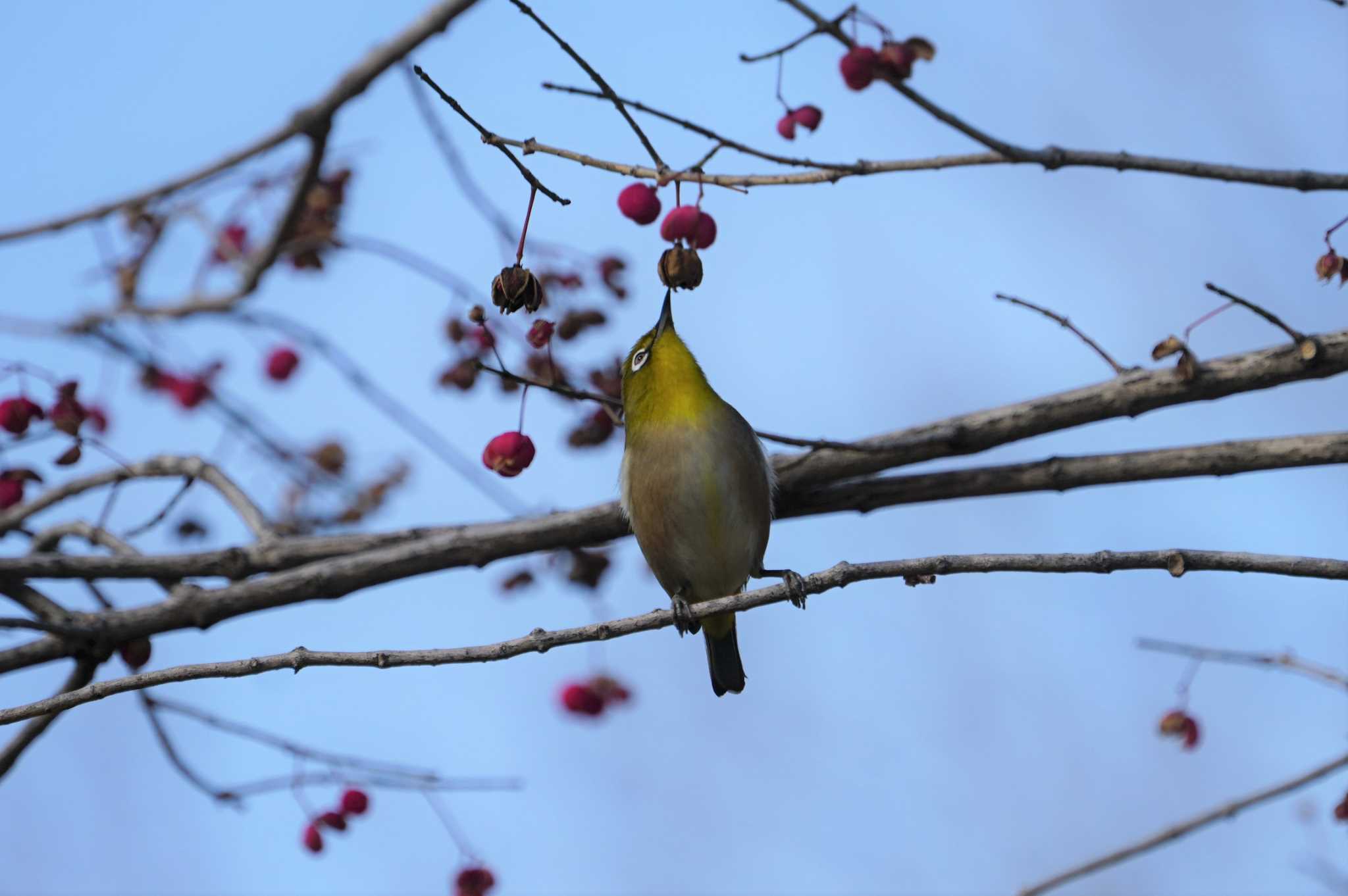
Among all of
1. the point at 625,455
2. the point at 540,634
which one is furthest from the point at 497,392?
the point at 540,634

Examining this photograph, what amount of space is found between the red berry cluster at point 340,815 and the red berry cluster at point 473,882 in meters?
0.48

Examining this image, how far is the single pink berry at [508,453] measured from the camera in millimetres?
3633

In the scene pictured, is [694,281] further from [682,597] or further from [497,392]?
[497,392]

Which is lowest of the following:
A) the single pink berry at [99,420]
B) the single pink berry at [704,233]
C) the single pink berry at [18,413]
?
the single pink berry at [704,233]

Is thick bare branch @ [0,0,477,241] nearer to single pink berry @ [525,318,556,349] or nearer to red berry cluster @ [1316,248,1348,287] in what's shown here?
single pink berry @ [525,318,556,349]

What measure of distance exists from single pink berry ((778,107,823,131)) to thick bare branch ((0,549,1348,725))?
5.62 ft

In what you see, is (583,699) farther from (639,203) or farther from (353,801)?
(639,203)

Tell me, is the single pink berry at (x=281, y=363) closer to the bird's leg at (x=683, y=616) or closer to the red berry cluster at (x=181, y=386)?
the red berry cluster at (x=181, y=386)

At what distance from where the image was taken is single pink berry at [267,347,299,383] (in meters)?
6.83

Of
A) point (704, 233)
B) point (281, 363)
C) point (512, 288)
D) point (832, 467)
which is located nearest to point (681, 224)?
point (704, 233)

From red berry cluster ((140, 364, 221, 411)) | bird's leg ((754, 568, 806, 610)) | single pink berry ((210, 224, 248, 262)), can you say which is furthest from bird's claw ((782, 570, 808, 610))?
red berry cluster ((140, 364, 221, 411))

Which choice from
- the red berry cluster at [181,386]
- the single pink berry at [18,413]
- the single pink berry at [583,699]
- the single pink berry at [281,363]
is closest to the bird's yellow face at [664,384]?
the single pink berry at [583,699]

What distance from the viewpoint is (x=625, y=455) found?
4.45 m

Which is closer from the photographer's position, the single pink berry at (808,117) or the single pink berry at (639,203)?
the single pink berry at (639,203)
